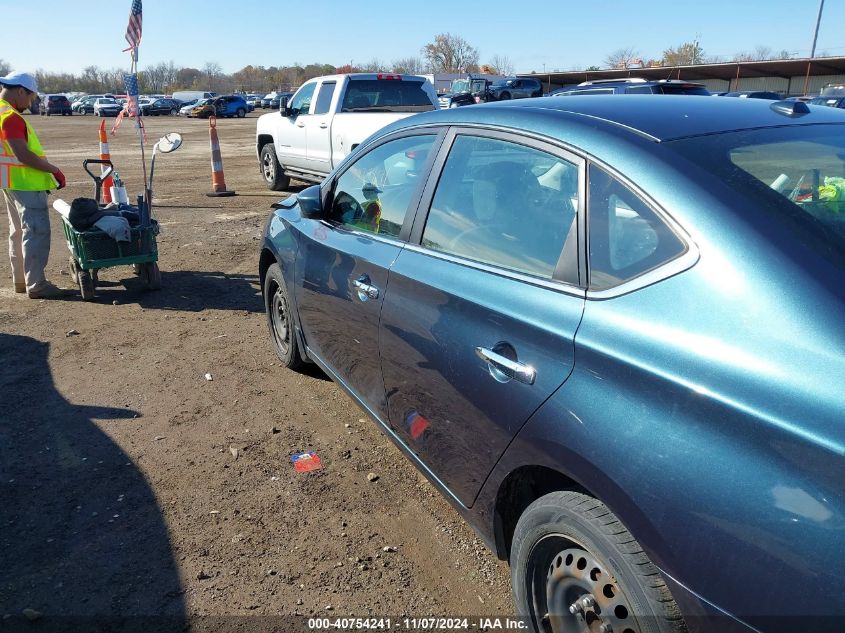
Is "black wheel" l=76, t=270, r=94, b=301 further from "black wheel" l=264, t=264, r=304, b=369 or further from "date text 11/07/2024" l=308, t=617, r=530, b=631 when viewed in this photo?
"date text 11/07/2024" l=308, t=617, r=530, b=631

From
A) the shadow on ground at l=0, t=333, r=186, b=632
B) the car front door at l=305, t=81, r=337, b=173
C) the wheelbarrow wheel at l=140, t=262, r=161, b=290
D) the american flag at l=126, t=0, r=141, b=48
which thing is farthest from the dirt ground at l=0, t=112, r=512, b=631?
the car front door at l=305, t=81, r=337, b=173

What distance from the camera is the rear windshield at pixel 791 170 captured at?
1808 millimetres

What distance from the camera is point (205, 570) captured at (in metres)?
2.93

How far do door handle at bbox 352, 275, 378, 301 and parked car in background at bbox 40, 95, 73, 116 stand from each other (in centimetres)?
6118

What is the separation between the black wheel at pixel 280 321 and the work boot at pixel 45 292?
3.02 metres

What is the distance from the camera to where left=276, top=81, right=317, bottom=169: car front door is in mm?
11614

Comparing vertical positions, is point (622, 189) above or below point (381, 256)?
above

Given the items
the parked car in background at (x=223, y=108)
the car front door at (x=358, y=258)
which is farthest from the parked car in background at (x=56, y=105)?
the car front door at (x=358, y=258)

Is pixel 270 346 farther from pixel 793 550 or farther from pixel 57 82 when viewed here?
pixel 57 82

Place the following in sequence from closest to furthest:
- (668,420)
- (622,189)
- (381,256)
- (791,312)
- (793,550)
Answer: (793,550)
(791,312)
(668,420)
(622,189)
(381,256)

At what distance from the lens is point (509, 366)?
215cm

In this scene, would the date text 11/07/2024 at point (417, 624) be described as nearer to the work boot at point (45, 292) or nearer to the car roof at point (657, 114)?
the car roof at point (657, 114)

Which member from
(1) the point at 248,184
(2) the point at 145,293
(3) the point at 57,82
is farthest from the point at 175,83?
(2) the point at 145,293

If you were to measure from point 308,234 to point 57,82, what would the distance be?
447ft
